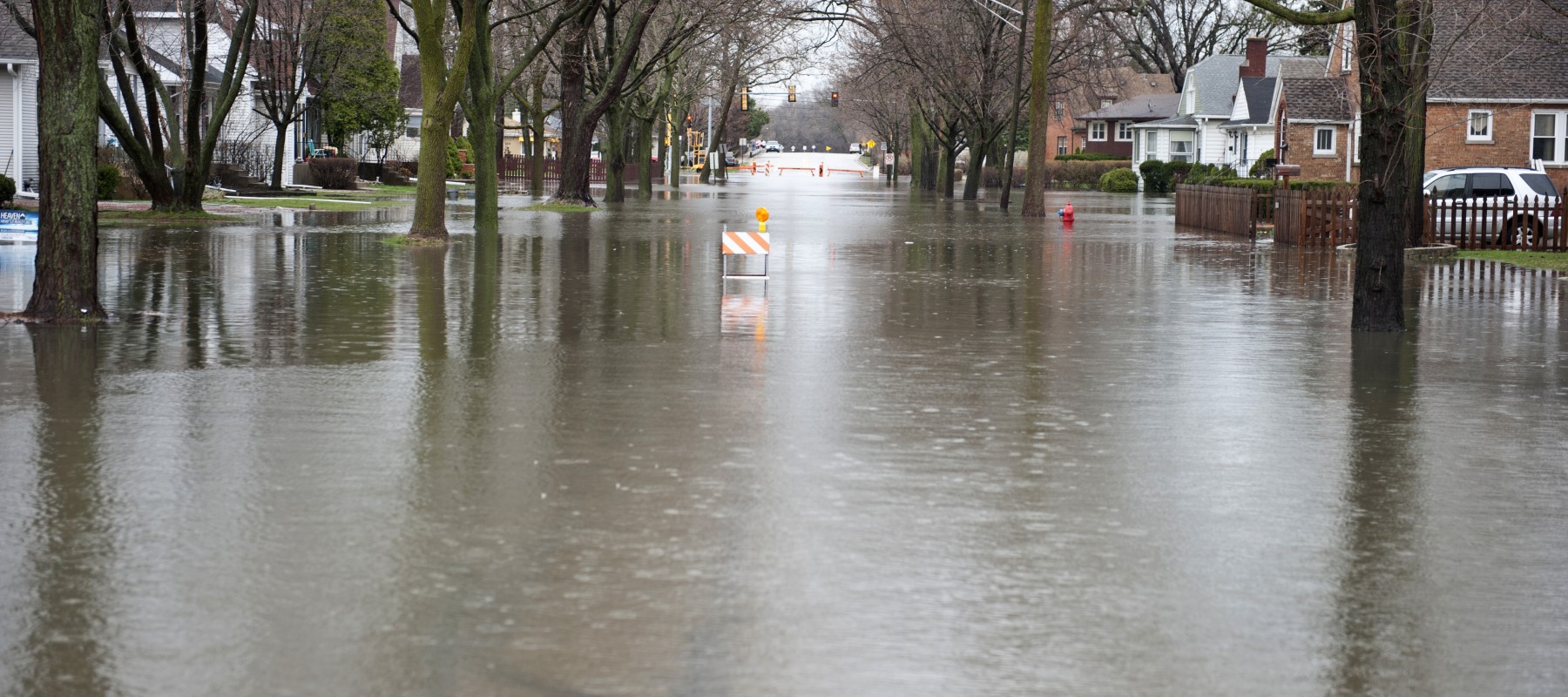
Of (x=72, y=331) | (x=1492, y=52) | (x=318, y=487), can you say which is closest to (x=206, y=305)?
(x=72, y=331)

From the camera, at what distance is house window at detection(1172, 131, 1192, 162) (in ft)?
298

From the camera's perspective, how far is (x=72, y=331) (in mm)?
14555

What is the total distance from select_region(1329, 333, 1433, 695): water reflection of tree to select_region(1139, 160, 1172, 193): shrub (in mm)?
70096

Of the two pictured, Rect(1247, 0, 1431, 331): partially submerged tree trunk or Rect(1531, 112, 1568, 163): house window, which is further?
Rect(1531, 112, 1568, 163): house window

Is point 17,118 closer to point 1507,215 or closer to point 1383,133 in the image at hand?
point 1507,215

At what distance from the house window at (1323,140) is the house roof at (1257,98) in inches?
443

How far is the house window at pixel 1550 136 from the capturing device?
50.6 meters

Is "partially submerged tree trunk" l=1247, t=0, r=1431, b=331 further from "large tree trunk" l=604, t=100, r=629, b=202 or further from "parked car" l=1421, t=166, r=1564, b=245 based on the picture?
"large tree trunk" l=604, t=100, r=629, b=202

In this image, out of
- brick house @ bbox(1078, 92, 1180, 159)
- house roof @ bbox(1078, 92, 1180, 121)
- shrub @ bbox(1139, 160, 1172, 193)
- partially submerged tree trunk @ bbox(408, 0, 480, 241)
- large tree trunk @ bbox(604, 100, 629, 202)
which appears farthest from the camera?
brick house @ bbox(1078, 92, 1180, 159)

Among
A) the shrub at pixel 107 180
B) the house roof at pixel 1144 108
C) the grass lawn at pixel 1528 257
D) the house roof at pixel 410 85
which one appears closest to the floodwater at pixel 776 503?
the grass lawn at pixel 1528 257

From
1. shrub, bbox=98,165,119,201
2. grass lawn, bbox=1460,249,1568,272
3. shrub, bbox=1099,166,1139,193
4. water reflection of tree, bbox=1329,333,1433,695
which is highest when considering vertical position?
shrub, bbox=1099,166,1139,193

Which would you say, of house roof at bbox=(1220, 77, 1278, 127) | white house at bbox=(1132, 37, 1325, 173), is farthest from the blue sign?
house roof at bbox=(1220, 77, 1278, 127)

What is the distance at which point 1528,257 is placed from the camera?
86.9 ft

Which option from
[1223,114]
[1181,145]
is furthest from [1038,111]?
[1181,145]
